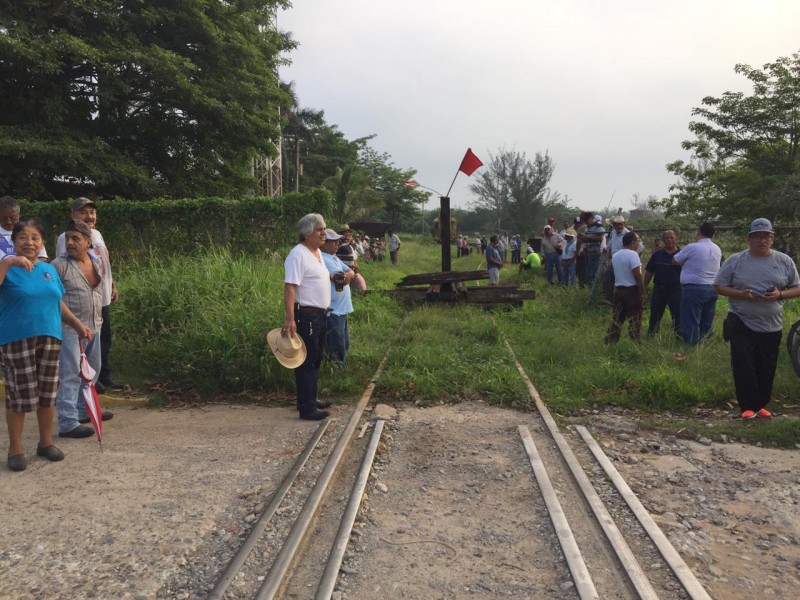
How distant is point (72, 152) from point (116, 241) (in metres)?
5.00

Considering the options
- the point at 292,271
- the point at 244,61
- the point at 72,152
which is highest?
the point at 244,61

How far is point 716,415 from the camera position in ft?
18.4

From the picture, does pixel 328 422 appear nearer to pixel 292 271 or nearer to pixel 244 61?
pixel 292 271

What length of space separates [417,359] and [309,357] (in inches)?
81.5

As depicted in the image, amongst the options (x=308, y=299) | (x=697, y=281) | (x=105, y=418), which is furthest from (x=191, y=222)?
(x=697, y=281)

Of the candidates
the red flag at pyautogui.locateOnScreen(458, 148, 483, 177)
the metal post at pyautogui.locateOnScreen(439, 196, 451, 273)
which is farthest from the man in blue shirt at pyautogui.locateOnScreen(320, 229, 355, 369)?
the red flag at pyautogui.locateOnScreen(458, 148, 483, 177)

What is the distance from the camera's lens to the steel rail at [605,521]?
2725mm

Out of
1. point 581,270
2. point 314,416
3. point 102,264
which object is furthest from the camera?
point 581,270

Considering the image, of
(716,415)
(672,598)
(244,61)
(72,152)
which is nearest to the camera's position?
(672,598)

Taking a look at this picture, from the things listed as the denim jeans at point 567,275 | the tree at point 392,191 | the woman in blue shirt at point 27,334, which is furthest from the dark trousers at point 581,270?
the tree at point 392,191

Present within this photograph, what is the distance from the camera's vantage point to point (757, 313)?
534 cm

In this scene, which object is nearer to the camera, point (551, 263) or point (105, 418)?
point (105, 418)

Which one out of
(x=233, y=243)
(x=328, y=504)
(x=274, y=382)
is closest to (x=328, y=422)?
(x=274, y=382)

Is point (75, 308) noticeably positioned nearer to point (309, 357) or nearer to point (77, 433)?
point (77, 433)
